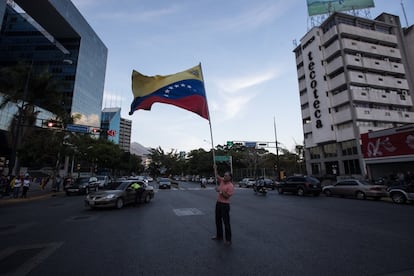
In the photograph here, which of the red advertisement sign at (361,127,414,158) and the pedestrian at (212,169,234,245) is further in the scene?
the red advertisement sign at (361,127,414,158)

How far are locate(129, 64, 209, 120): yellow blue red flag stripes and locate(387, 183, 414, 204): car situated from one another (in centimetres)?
1385

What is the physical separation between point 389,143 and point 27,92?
1540 inches

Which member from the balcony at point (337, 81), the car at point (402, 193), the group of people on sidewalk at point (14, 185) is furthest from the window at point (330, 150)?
the group of people on sidewalk at point (14, 185)

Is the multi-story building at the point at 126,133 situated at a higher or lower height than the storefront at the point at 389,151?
higher

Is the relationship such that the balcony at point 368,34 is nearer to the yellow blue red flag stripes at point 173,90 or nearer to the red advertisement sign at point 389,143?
the red advertisement sign at point 389,143

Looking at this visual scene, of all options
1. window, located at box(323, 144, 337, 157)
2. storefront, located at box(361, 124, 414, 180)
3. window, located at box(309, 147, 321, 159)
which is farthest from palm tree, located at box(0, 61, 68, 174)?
window, located at box(323, 144, 337, 157)

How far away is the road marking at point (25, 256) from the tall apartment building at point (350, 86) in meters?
36.7

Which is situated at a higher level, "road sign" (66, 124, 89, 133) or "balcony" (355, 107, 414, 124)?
"balcony" (355, 107, 414, 124)

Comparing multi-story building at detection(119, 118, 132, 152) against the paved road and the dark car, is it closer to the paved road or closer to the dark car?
the dark car

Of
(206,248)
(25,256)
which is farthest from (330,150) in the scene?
(25,256)

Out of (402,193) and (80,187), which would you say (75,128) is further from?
(402,193)

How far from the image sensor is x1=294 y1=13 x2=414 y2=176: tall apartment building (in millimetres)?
34500

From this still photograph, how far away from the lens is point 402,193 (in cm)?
1351

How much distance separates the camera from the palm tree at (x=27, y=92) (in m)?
21.2
